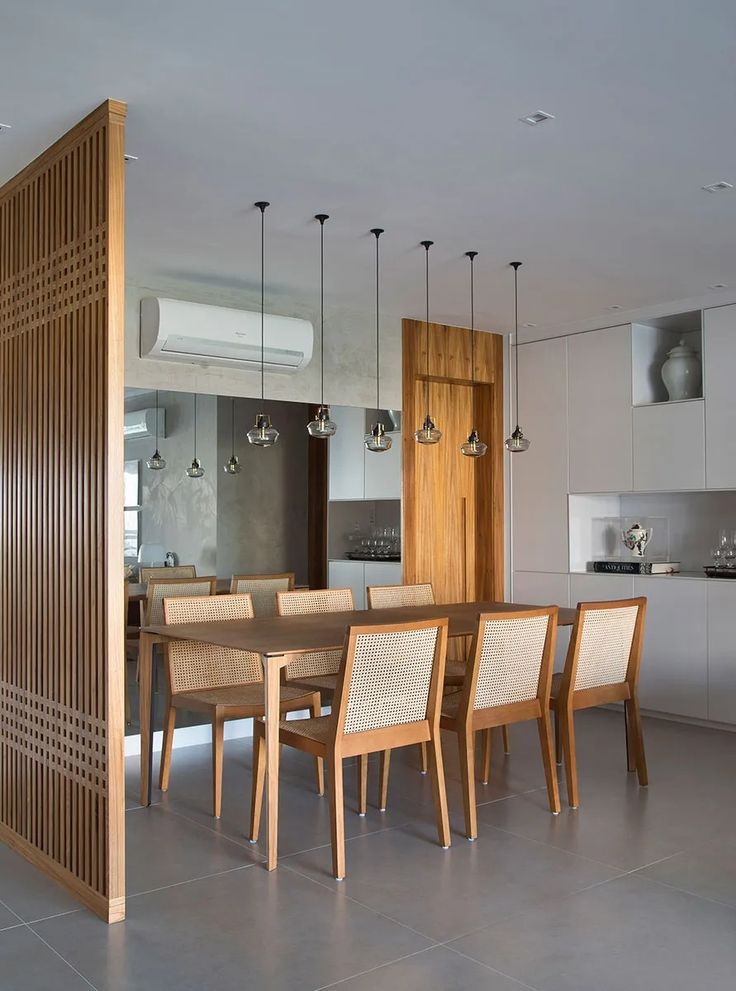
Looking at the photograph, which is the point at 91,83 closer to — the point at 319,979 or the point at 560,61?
the point at 560,61

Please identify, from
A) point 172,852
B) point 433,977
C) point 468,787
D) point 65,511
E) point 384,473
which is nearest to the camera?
point 433,977

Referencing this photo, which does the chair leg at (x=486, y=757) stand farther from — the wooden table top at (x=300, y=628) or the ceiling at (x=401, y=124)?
the ceiling at (x=401, y=124)

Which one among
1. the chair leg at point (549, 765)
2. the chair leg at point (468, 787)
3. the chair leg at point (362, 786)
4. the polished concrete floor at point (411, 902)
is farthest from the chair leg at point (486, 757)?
the chair leg at point (468, 787)

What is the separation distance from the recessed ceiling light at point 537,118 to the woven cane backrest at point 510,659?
6.27 feet

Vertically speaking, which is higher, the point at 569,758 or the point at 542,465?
the point at 542,465

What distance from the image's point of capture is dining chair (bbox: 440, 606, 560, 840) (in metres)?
3.87

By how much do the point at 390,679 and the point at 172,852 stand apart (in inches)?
43.4

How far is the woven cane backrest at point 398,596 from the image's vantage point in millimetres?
5469

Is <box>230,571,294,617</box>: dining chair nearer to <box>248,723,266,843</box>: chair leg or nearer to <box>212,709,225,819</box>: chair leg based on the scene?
<box>212,709,225,819</box>: chair leg

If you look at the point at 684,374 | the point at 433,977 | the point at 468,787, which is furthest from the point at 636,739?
the point at 684,374

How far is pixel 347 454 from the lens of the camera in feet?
20.9

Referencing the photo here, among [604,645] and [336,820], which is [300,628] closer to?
[336,820]

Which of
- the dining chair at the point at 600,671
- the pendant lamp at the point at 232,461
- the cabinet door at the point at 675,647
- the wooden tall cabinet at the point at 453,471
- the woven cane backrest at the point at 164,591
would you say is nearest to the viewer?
the dining chair at the point at 600,671

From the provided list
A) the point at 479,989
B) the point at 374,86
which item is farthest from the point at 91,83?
the point at 479,989
